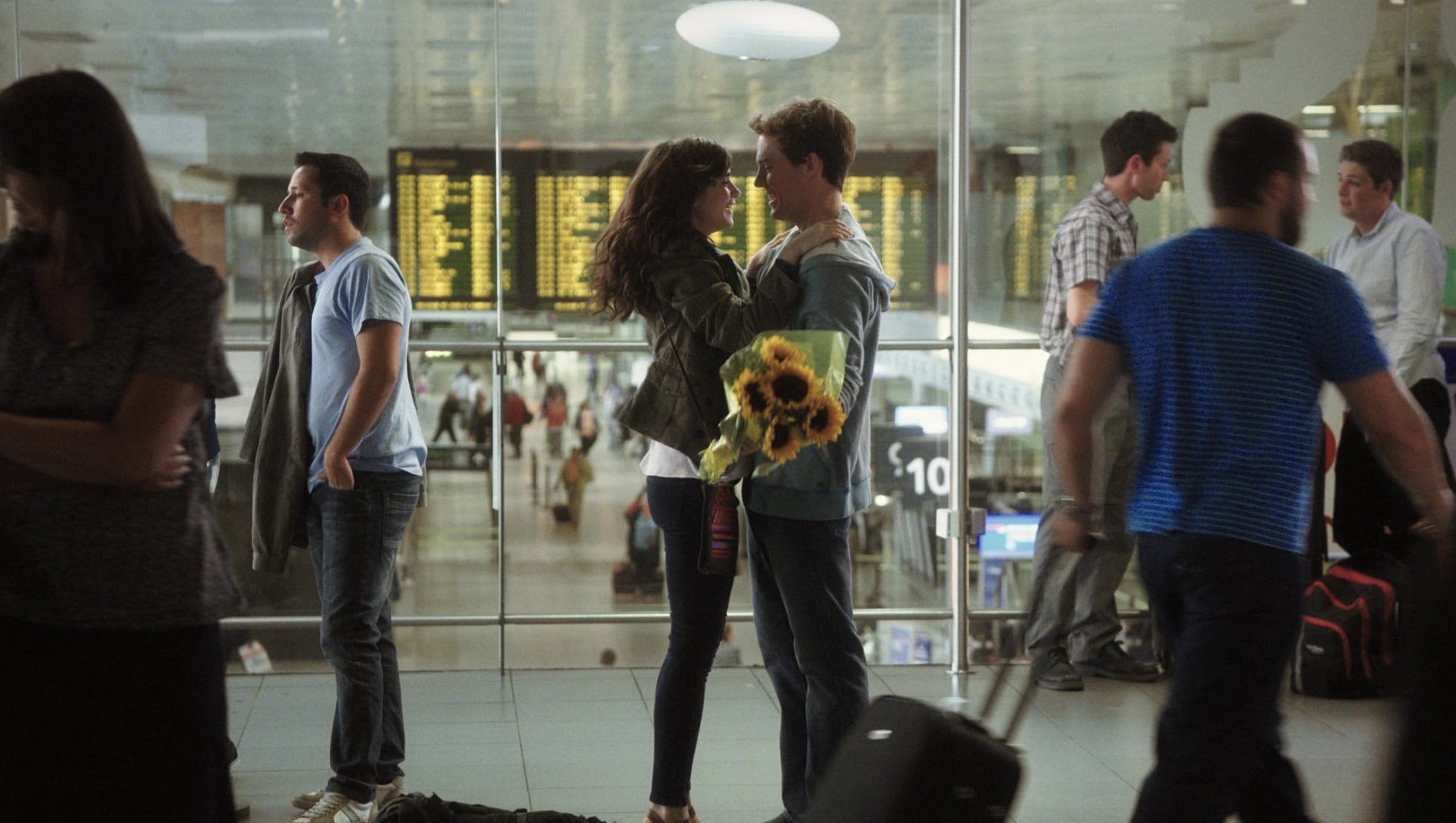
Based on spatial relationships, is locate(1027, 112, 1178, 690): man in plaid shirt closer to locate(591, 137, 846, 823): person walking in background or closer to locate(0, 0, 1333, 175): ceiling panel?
locate(0, 0, 1333, 175): ceiling panel

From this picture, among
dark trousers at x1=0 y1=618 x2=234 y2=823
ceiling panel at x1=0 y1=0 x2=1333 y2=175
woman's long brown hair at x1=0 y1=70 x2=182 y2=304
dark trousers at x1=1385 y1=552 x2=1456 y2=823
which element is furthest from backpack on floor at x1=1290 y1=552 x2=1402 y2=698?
woman's long brown hair at x1=0 y1=70 x2=182 y2=304

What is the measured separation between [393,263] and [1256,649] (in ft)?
7.56

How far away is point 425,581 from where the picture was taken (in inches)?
240

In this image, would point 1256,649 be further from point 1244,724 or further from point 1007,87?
point 1007,87

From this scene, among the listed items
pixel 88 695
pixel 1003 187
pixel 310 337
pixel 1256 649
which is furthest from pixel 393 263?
pixel 1003 187

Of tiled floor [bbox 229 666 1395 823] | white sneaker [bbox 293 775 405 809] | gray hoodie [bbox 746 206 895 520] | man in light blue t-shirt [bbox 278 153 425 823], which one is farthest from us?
tiled floor [bbox 229 666 1395 823]

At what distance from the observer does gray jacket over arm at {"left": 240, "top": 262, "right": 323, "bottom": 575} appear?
3779 mm

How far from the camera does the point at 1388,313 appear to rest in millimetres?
5504

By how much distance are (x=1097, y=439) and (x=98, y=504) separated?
3.94 meters

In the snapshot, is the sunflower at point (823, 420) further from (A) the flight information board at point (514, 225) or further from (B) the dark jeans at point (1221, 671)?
(A) the flight information board at point (514, 225)

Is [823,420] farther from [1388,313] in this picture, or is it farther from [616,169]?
[1388,313]

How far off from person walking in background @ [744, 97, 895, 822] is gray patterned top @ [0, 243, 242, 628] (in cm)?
149

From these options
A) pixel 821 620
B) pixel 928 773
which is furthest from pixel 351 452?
pixel 928 773

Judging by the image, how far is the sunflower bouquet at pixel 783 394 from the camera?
3.16 meters
